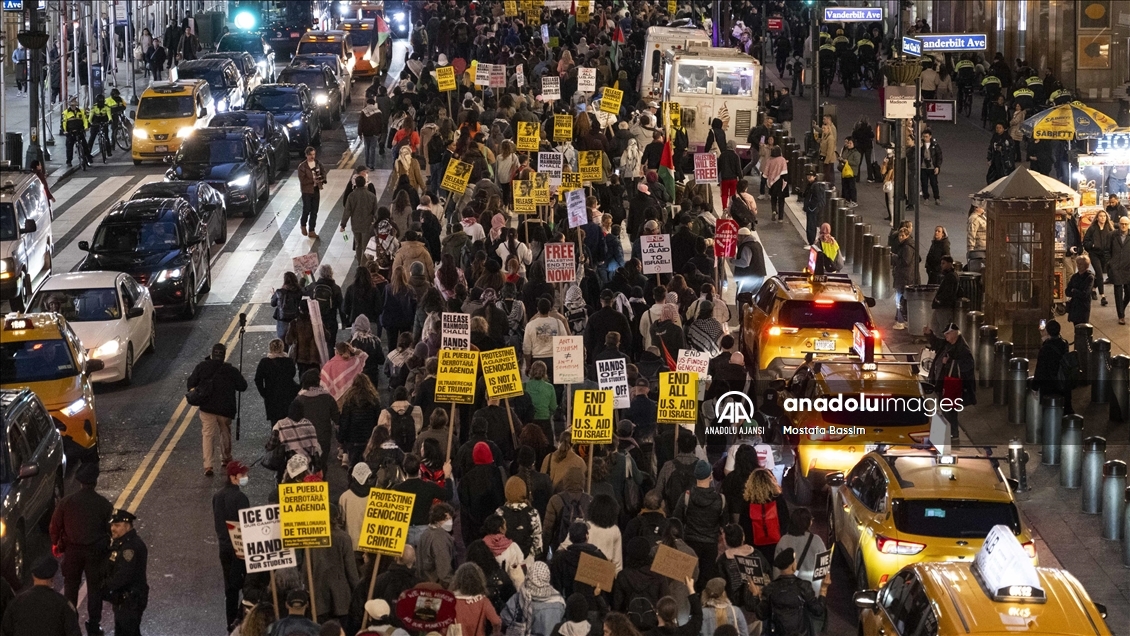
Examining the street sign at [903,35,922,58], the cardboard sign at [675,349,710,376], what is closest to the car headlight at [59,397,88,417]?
the cardboard sign at [675,349,710,376]

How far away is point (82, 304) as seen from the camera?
871 inches

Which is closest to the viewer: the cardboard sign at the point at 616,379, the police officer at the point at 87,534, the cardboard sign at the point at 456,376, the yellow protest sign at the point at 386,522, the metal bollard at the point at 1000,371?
the yellow protest sign at the point at 386,522

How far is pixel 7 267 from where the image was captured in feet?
84.4

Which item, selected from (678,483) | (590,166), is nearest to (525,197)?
(590,166)

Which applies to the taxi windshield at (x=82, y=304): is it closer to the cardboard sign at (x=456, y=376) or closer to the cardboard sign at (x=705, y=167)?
the cardboard sign at (x=456, y=376)

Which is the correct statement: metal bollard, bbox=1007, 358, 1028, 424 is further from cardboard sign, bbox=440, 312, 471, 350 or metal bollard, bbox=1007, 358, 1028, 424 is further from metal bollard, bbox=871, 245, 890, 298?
cardboard sign, bbox=440, 312, 471, 350

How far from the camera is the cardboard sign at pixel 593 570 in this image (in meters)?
11.8

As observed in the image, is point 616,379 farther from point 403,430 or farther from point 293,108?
point 293,108

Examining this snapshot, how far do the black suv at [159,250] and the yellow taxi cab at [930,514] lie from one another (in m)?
13.3

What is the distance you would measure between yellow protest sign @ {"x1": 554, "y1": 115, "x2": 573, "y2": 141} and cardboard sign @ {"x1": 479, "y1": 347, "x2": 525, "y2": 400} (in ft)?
46.2

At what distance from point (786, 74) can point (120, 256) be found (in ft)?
126

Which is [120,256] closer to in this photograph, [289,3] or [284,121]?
[284,121]

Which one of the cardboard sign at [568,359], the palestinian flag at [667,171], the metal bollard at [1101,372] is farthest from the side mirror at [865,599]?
the palestinian flag at [667,171]

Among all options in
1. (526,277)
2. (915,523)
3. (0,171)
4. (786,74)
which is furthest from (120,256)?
(786,74)
